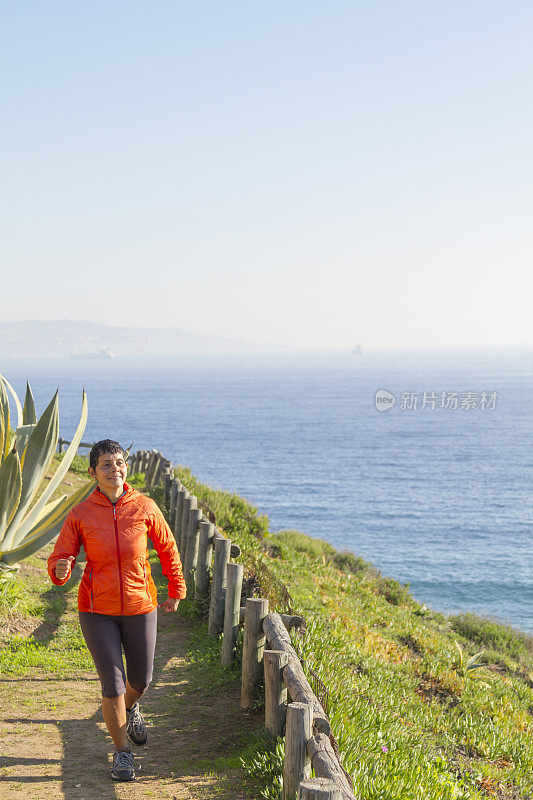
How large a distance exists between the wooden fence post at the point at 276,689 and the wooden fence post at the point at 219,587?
237cm

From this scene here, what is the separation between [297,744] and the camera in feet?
12.3

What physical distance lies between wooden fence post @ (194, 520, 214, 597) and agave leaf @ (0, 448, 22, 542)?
208 centimetres

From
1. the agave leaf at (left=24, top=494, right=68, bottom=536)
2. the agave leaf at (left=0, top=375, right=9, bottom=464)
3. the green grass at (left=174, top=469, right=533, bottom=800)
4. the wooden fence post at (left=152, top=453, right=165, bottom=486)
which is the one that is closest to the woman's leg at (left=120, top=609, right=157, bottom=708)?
the green grass at (left=174, top=469, right=533, bottom=800)

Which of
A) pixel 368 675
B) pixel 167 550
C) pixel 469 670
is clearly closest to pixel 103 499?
pixel 167 550

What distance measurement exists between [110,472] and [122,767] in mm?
1872

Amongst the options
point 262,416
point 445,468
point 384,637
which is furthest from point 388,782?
point 262,416

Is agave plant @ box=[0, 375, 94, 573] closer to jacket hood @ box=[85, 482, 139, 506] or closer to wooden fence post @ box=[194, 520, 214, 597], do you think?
wooden fence post @ box=[194, 520, 214, 597]

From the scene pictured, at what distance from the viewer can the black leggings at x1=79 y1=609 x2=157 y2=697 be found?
4219mm

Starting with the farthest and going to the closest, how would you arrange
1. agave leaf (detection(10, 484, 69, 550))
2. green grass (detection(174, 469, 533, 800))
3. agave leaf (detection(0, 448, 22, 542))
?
agave leaf (detection(10, 484, 69, 550))
agave leaf (detection(0, 448, 22, 542))
green grass (detection(174, 469, 533, 800))

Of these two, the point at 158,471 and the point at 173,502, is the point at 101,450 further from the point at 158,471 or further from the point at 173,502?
the point at 158,471

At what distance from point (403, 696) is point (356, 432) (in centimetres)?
9855

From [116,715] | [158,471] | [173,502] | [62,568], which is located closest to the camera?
[62,568]

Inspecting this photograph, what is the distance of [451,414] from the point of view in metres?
141

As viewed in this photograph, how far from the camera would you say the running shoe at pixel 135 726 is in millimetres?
4820
